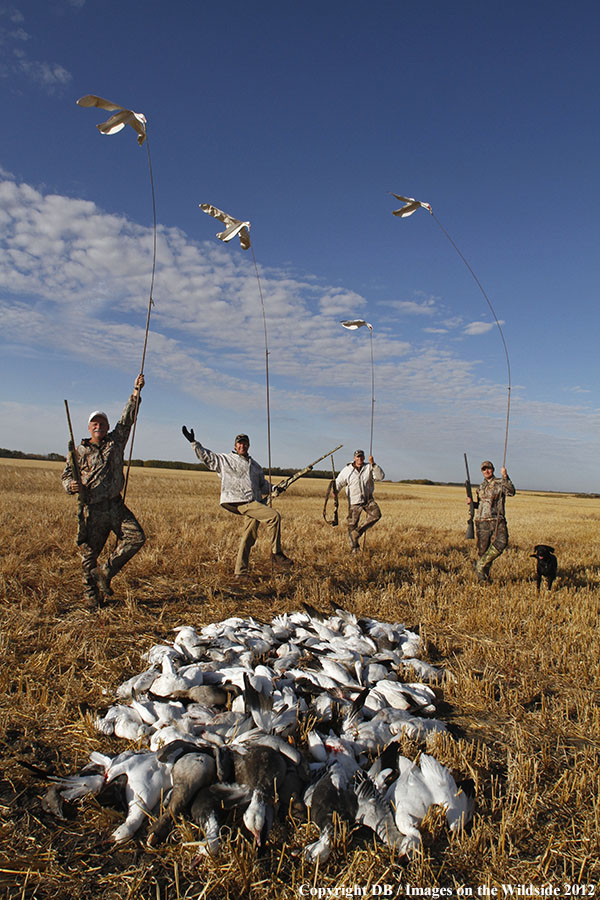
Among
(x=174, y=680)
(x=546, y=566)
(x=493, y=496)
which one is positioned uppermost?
(x=493, y=496)

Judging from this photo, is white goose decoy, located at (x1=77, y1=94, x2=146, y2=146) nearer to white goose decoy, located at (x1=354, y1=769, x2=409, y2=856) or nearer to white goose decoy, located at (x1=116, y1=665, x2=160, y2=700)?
white goose decoy, located at (x1=116, y1=665, x2=160, y2=700)

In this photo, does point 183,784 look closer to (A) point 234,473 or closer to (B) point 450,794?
(B) point 450,794

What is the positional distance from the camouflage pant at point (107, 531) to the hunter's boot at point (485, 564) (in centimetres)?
588

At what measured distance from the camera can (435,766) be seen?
3246 mm

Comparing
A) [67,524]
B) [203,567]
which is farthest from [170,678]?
[67,524]

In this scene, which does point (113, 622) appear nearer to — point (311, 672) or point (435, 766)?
point (311, 672)

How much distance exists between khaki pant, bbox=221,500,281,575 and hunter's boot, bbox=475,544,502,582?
3.66 m

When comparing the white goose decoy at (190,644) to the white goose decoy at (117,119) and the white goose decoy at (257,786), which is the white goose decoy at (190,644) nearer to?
the white goose decoy at (257,786)

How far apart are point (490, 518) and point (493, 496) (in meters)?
0.40

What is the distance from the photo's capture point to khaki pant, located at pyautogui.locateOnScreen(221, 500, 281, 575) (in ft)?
27.3

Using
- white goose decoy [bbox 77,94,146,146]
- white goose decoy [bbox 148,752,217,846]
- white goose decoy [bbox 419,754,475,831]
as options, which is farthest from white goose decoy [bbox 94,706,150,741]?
white goose decoy [bbox 77,94,146,146]

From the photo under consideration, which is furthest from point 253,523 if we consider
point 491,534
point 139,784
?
point 139,784

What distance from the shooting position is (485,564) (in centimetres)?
922

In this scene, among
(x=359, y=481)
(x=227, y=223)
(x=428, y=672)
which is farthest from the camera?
(x=359, y=481)
